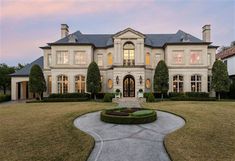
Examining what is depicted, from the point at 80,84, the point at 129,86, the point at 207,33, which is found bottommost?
the point at 129,86

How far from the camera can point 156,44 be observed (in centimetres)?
2656

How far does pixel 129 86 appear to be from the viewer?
23.8 m

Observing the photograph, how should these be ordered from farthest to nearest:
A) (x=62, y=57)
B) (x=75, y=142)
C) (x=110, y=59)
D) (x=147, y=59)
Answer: (x=110, y=59), (x=147, y=59), (x=62, y=57), (x=75, y=142)

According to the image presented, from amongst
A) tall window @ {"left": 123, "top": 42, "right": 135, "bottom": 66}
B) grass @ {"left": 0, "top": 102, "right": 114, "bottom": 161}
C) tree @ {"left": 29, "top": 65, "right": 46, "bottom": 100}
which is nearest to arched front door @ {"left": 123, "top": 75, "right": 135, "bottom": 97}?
tall window @ {"left": 123, "top": 42, "right": 135, "bottom": 66}

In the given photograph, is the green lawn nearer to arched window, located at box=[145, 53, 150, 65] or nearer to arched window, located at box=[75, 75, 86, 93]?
arched window, located at box=[75, 75, 86, 93]

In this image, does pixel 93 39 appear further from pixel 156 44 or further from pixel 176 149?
pixel 176 149

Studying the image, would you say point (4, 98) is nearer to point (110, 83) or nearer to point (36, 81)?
point (36, 81)

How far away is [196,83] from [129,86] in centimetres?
1053

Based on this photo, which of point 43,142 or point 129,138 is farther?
point 129,138

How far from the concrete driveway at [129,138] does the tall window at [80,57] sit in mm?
14668

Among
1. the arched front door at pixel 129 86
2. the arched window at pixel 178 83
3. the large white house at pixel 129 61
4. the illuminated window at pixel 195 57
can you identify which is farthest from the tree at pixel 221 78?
the arched front door at pixel 129 86

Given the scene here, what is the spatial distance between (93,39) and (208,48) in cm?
1958

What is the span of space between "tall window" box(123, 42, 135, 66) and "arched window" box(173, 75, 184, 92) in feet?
24.0

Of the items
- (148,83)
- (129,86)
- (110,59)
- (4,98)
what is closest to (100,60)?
(110,59)
